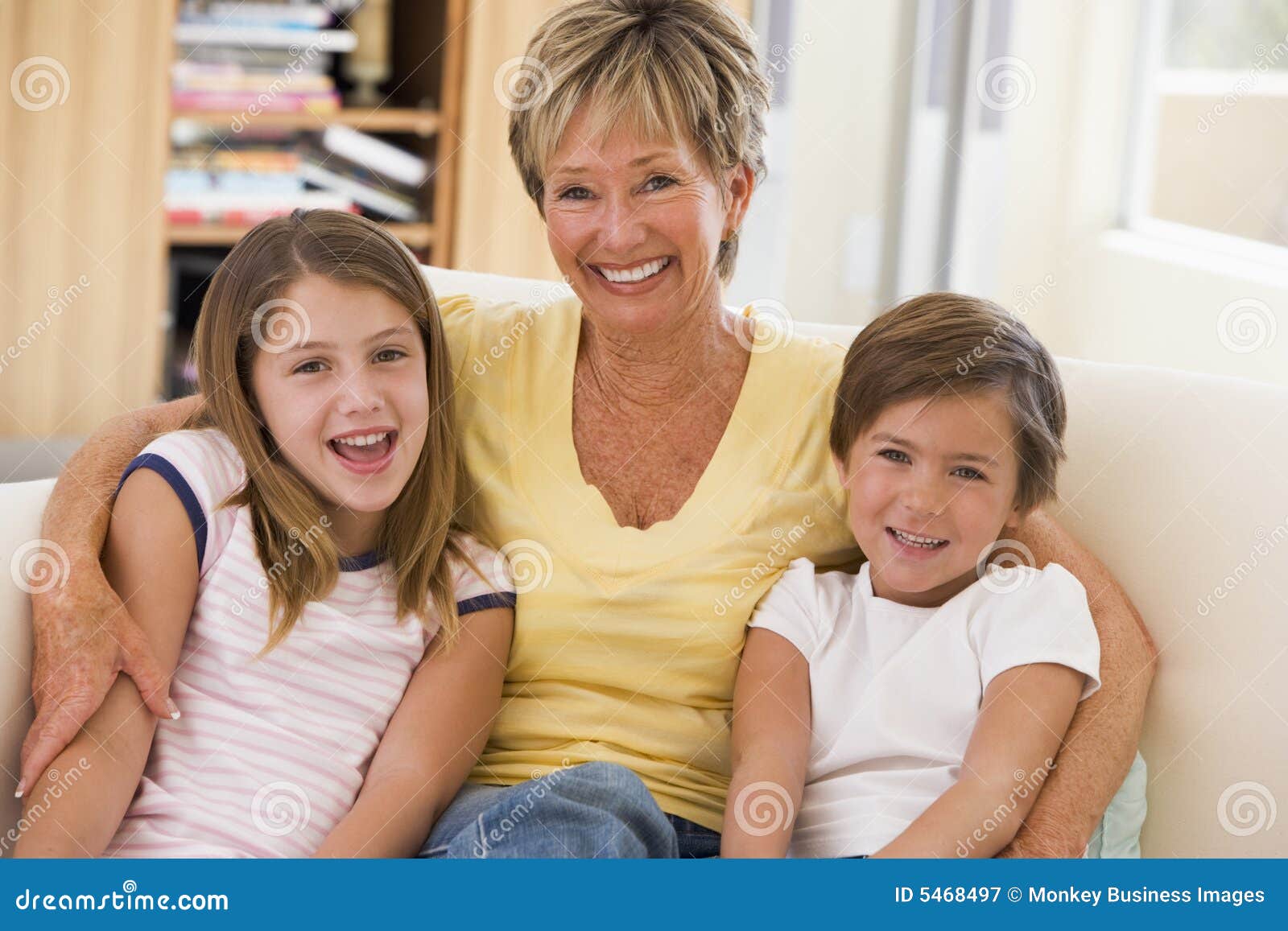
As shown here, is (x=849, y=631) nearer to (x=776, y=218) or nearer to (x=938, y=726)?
(x=938, y=726)

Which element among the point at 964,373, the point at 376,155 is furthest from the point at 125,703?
the point at 376,155

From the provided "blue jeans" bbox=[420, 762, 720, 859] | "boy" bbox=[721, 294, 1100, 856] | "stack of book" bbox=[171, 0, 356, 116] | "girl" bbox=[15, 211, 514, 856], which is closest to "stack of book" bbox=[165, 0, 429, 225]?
"stack of book" bbox=[171, 0, 356, 116]

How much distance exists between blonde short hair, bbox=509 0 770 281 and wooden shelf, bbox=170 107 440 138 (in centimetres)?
215

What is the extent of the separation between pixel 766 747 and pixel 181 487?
69cm

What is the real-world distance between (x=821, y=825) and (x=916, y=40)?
312 cm

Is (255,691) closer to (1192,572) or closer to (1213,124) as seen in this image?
(1192,572)

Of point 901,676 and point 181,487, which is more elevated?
point 181,487

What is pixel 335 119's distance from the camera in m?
3.66

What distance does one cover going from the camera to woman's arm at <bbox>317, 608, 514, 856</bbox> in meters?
1.39

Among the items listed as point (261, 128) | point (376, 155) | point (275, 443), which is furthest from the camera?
point (376, 155)

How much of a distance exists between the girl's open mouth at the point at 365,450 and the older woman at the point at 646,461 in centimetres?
14

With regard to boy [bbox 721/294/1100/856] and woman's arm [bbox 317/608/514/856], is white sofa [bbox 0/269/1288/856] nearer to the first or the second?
boy [bbox 721/294/1100/856]

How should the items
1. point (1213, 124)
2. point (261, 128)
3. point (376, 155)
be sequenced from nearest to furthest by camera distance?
point (1213, 124) < point (261, 128) < point (376, 155)
